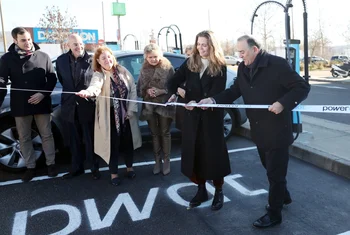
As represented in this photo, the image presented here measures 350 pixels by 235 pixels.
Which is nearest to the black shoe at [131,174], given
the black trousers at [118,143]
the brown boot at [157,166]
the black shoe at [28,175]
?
the black trousers at [118,143]

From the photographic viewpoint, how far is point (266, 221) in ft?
9.36

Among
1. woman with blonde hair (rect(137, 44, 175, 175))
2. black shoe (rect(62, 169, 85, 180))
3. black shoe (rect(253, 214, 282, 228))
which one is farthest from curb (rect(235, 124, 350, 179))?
Answer: black shoe (rect(62, 169, 85, 180))

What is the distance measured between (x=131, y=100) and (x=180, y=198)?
1272 millimetres

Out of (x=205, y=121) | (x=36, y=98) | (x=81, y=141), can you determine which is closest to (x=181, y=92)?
(x=205, y=121)

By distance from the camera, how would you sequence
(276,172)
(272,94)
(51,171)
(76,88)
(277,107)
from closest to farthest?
(277,107) → (272,94) → (276,172) → (76,88) → (51,171)

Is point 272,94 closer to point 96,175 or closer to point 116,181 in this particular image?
point 116,181

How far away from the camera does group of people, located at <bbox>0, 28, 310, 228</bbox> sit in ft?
8.89

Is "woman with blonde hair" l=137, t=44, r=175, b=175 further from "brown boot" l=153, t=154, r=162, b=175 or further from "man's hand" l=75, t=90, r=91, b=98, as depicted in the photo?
"man's hand" l=75, t=90, r=91, b=98

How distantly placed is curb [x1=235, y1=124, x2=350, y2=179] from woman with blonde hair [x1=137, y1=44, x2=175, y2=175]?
1976mm

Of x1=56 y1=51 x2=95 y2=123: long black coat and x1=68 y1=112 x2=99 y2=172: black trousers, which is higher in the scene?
x1=56 y1=51 x2=95 y2=123: long black coat

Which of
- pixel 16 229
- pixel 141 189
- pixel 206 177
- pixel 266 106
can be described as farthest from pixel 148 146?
pixel 266 106

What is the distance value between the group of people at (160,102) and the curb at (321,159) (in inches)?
49.9

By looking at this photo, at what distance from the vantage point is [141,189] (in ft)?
12.4

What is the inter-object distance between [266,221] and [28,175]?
2.99m
